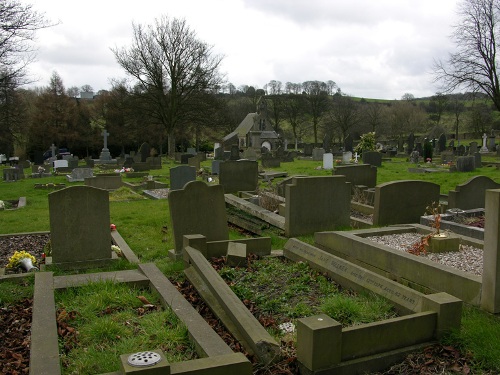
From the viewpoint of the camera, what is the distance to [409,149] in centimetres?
4000

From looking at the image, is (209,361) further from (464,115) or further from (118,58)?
(464,115)

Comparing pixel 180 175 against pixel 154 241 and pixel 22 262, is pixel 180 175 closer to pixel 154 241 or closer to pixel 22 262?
pixel 154 241

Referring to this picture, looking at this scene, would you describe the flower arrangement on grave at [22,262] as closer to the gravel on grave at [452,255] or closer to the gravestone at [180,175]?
the gravel on grave at [452,255]

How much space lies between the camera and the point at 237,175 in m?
14.0

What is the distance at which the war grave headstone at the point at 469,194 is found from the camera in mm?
10188

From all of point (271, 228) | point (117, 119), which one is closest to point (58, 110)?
point (117, 119)

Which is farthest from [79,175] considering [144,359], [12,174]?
[144,359]

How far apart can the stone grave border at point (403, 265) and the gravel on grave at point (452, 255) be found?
0.59ft

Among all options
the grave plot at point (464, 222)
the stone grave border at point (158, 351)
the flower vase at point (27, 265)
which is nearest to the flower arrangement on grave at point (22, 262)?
the flower vase at point (27, 265)

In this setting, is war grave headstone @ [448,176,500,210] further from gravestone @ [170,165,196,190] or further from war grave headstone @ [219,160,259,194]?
gravestone @ [170,165,196,190]

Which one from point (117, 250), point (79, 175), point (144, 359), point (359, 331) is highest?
point (144, 359)

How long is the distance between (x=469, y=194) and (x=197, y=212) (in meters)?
6.57

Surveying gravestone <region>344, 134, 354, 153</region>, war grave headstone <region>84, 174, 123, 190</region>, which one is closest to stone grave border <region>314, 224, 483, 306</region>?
war grave headstone <region>84, 174, 123, 190</region>

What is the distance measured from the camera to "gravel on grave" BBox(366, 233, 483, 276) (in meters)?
5.76
